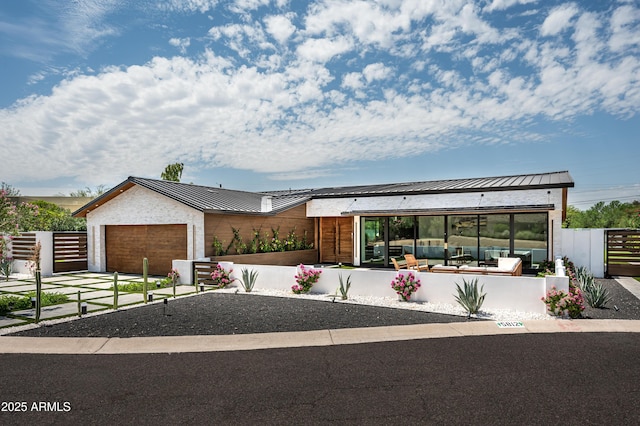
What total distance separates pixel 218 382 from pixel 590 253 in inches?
669

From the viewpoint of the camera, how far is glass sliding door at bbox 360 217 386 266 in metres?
20.7

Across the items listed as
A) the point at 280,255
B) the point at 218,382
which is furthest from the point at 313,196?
the point at 218,382

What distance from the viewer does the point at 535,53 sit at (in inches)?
578

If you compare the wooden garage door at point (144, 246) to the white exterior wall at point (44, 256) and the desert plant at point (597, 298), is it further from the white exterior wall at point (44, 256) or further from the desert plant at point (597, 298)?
the desert plant at point (597, 298)

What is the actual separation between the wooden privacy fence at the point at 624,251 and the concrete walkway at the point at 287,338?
31.3ft

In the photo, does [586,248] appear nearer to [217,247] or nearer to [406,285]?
[406,285]

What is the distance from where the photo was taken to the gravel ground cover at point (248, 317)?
28.3 feet

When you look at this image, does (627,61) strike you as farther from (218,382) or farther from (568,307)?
(218,382)

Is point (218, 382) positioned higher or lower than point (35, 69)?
lower

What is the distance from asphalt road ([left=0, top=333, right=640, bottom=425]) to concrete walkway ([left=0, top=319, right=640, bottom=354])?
0.37 meters

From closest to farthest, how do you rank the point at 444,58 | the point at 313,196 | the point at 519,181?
1. the point at 444,58
2. the point at 519,181
3. the point at 313,196

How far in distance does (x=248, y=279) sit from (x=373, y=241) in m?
8.90

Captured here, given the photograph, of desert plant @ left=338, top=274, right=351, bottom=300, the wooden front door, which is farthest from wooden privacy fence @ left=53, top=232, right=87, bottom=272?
desert plant @ left=338, top=274, right=351, bottom=300

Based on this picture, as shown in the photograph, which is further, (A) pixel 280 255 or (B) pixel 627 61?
(A) pixel 280 255
